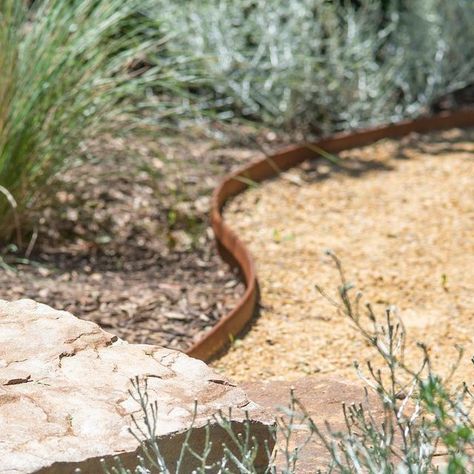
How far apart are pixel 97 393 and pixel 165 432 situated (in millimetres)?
218

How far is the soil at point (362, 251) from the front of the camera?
3916 mm

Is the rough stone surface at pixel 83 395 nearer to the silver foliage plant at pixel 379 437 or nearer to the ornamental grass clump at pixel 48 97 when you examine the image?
the silver foliage plant at pixel 379 437

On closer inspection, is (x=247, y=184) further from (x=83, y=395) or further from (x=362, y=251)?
(x=83, y=395)

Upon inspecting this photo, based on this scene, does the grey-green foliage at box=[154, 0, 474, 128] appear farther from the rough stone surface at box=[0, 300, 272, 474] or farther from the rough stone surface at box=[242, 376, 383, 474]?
the rough stone surface at box=[0, 300, 272, 474]

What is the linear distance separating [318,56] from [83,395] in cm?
422

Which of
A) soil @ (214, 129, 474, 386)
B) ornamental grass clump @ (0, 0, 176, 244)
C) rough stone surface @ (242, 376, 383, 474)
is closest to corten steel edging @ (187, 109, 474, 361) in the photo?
soil @ (214, 129, 474, 386)

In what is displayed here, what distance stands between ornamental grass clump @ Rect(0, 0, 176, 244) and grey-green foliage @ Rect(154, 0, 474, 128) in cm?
125

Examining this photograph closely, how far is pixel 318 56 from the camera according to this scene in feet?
20.9

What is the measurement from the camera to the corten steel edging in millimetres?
3951

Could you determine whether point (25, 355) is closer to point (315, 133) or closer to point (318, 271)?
point (318, 271)

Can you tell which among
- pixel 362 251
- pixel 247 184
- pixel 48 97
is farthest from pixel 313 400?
pixel 247 184

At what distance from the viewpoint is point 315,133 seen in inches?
253

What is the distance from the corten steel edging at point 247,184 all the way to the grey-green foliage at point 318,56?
0.40ft

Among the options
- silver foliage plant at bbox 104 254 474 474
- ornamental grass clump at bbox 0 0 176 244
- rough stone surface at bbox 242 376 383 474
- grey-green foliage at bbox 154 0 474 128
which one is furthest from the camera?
grey-green foliage at bbox 154 0 474 128
